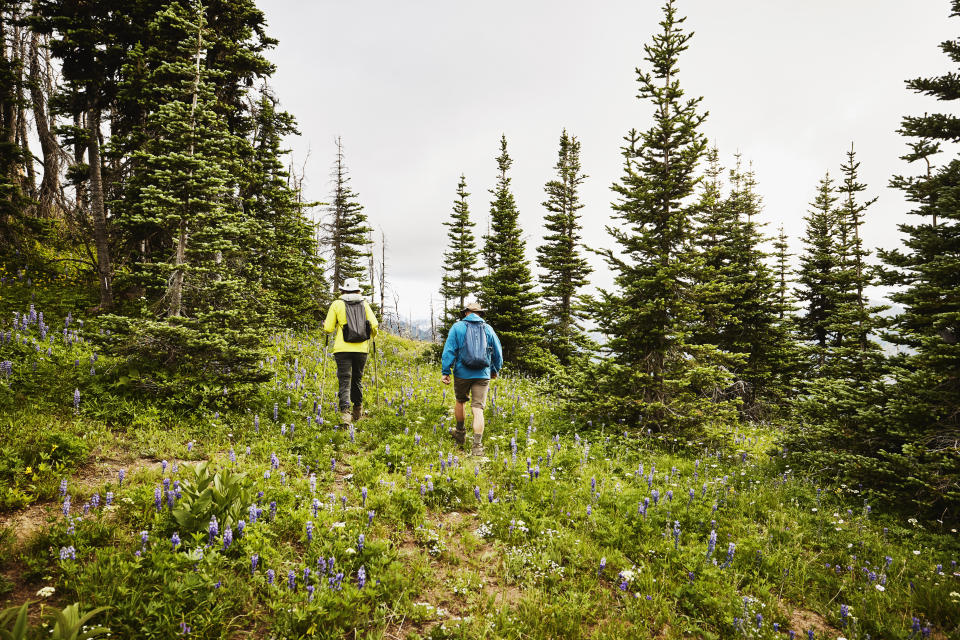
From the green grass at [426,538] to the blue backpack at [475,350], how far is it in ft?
5.60

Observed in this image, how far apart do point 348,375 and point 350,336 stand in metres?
0.86

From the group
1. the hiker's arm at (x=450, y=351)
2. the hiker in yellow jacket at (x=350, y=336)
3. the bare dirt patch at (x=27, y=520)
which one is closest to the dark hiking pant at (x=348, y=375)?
the hiker in yellow jacket at (x=350, y=336)

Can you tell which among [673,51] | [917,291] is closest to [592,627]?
[917,291]

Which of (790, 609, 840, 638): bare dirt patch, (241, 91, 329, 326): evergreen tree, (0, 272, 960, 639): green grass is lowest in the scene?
(790, 609, 840, 638): bare dirt patch

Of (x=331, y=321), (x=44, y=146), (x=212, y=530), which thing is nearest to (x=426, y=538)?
(x=212, y=530)

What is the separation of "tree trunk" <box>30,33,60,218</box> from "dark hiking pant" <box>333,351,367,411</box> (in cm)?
1972

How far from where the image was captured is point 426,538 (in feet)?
16.2

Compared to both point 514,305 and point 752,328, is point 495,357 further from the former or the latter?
point 752,328

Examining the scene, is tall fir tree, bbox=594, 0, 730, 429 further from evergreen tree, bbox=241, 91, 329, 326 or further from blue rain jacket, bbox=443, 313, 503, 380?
evergreen tree, bbox=241, 91, 329, 326

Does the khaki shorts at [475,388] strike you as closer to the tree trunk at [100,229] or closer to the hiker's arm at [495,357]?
the hiker's arm at [495,357]

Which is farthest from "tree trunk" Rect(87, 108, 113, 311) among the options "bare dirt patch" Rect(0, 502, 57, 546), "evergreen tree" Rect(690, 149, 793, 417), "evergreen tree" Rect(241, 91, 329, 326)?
"evergreen tree" Rect(690, 149, 793, 417)

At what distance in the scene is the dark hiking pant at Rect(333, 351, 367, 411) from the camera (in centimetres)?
817

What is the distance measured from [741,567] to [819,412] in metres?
5.63

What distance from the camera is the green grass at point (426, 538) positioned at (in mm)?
3688
